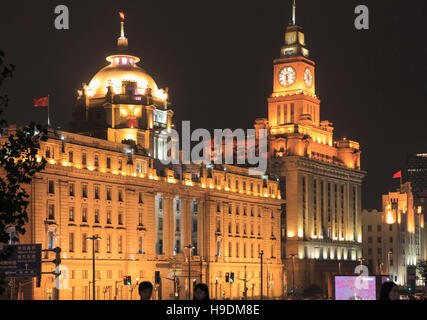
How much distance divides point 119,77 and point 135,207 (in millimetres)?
31637

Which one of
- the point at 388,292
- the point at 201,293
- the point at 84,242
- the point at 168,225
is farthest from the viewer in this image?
the point at 168,225

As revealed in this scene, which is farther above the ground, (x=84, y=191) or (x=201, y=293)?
(x=84, y=191)

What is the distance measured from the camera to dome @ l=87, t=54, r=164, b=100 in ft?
527

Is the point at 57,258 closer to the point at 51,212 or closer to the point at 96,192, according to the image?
the point at 51,212

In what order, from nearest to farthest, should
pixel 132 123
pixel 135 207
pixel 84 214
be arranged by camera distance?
pixel 84 214 < pixel 135 207 < pixel 132 123

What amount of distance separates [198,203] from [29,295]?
44314 millimetres

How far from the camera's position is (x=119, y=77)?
160625mm

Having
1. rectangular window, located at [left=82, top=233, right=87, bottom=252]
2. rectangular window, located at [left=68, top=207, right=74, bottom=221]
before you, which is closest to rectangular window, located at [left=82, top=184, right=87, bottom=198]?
rectangular window, located at [left=68, top=207, right=74, bottom=221]

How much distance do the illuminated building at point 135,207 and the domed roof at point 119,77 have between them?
0.18m

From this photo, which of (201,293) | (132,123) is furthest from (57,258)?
(132,123)

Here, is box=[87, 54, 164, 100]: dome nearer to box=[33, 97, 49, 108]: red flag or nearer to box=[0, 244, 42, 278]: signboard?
box=[33, 97, 49, 108]: red flag

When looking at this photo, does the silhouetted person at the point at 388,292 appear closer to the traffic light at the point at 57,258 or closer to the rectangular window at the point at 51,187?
the traffic light at the point at 57,258

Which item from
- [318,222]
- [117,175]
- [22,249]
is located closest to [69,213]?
[117,175]

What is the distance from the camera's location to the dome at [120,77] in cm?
16050
